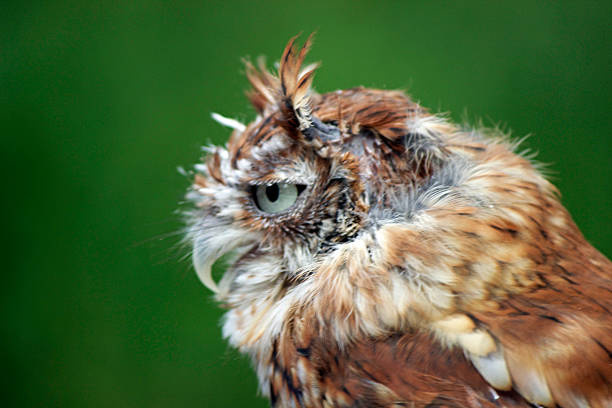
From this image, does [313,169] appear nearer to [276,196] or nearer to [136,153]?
[276,196]

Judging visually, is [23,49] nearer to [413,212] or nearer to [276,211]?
[276,211]

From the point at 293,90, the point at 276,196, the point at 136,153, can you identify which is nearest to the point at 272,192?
the point at 276,196

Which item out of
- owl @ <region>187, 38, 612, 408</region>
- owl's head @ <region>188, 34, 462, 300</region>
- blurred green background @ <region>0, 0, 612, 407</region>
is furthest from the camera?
blurred green background @ <region>0, 0, 612, 407</region>

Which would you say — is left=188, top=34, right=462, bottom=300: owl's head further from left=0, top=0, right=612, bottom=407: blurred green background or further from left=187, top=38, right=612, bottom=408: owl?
left=0, top=0, right=612, bottom=407: blurred green background

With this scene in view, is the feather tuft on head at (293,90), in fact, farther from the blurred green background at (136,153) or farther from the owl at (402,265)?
the blurred green background at (136,153)

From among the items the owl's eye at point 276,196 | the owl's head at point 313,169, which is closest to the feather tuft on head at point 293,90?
the owl's head at point 313,169

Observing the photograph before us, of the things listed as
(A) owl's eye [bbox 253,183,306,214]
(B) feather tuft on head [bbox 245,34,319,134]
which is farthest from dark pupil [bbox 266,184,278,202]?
(B) feather tuft on head [bbox 245,34,319,134]

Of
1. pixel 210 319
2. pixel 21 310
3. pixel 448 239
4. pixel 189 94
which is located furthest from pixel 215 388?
pixel 448 239

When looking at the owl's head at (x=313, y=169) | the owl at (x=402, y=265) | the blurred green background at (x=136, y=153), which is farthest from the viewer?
the blurred green background at (x=136, y=153)

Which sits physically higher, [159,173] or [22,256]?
[159,173]
